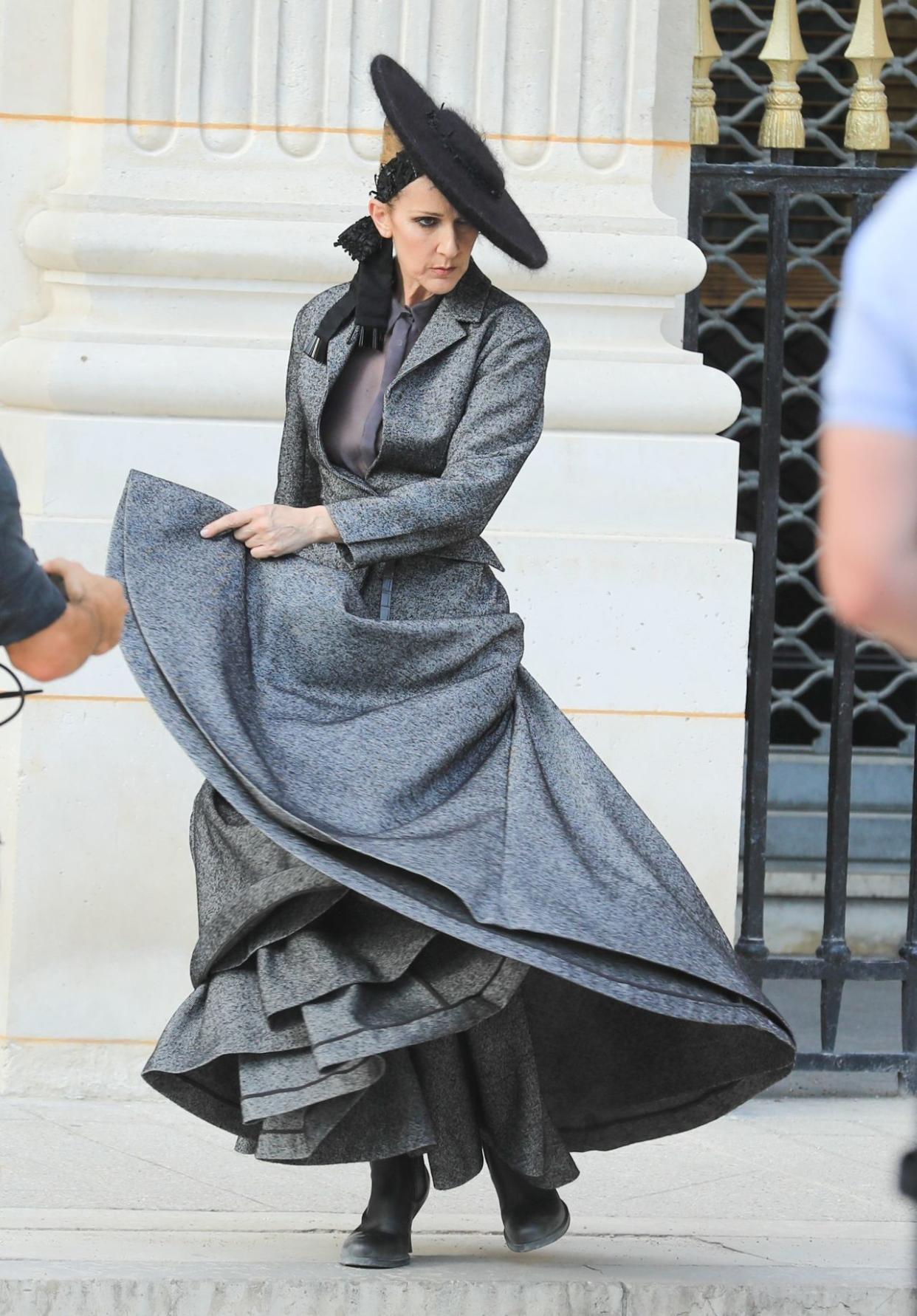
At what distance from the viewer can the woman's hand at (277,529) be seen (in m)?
3.65

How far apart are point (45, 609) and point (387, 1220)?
5.04 ft

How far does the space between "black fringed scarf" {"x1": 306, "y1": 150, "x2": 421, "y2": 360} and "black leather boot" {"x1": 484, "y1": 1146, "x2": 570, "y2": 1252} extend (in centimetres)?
137

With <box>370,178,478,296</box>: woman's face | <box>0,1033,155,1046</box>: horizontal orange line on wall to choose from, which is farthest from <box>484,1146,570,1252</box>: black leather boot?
<box>370,178,478,296</box>: woman's face

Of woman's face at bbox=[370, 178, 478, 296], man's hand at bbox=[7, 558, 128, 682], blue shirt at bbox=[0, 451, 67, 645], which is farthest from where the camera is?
→ woman's face at bbox=[370, 178, 478, 296]

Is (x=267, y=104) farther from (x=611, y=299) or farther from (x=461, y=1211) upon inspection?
(x=461, y=1211)

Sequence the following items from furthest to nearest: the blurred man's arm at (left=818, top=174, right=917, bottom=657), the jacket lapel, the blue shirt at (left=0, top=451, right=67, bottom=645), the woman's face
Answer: the jacket lapel, the woman's face, the blue shirt at (left=0, top=451, right=67, bottom=645), the blurred man's arm at (left=818, top=174, right=917, bottom=657)

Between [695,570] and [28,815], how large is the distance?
1529 mm

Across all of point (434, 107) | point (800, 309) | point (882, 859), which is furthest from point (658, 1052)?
point (800, 309)

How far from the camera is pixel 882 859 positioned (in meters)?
6.88

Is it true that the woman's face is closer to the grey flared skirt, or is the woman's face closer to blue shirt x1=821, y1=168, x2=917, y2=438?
the grey flared skirt

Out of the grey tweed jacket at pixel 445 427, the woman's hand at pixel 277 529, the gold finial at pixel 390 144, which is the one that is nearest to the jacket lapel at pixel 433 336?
the grey tweed jacket at pixel 445 427

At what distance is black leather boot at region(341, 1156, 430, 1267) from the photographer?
3746 millimetres

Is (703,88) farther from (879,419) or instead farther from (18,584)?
(879,419)

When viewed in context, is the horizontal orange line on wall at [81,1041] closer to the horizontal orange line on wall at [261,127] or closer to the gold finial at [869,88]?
the horizontal orange line on wall at [261,127]
